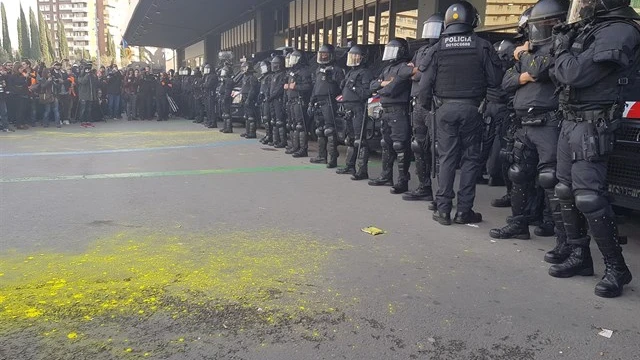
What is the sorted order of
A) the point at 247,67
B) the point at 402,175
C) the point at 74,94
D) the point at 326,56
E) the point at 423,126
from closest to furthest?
the point at 423,126
the point at 402,175
the point at 326,56
the point at 247,67
the point at 74,94

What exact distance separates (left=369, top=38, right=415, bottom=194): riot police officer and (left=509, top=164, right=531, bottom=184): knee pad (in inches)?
82.4

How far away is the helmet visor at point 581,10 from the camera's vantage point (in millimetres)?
3450

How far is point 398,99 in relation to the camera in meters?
6.47

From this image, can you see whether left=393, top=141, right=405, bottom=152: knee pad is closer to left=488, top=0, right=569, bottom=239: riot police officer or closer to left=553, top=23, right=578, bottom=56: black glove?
left=488, top=0, right=569, bottom=239: riot police officer

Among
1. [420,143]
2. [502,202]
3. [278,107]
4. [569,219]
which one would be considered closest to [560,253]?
[569,219]

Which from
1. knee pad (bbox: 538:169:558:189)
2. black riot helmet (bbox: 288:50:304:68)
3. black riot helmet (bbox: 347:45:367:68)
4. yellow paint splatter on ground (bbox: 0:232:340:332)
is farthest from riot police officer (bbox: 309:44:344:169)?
knee pad (bbox: 538:169:558:189)

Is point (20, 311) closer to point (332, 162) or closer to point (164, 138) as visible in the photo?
point (332, 162)

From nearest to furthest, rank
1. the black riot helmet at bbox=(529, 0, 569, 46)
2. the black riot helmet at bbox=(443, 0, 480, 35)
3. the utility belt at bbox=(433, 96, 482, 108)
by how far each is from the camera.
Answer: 1. the black riot helmet at bbox=(529, 0, 569, 46)
2. the black riot helmet at bbox=(443, 0, 480, 35)
3. the utility belt at bbox=(433, 96, 482, 108)

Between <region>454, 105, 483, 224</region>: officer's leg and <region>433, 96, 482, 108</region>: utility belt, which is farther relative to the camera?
<region>454, 105, 483, 224</region>: officer's leg

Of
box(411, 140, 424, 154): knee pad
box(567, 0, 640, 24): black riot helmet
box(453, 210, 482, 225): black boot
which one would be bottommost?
box(453, 210, 482, 225): black boot

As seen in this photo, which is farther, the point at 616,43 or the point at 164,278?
the point at 164,278

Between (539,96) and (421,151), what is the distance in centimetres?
203

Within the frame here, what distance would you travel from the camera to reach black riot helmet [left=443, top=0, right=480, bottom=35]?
4977 millimetres

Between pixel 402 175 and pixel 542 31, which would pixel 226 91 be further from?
pixel 542 31
